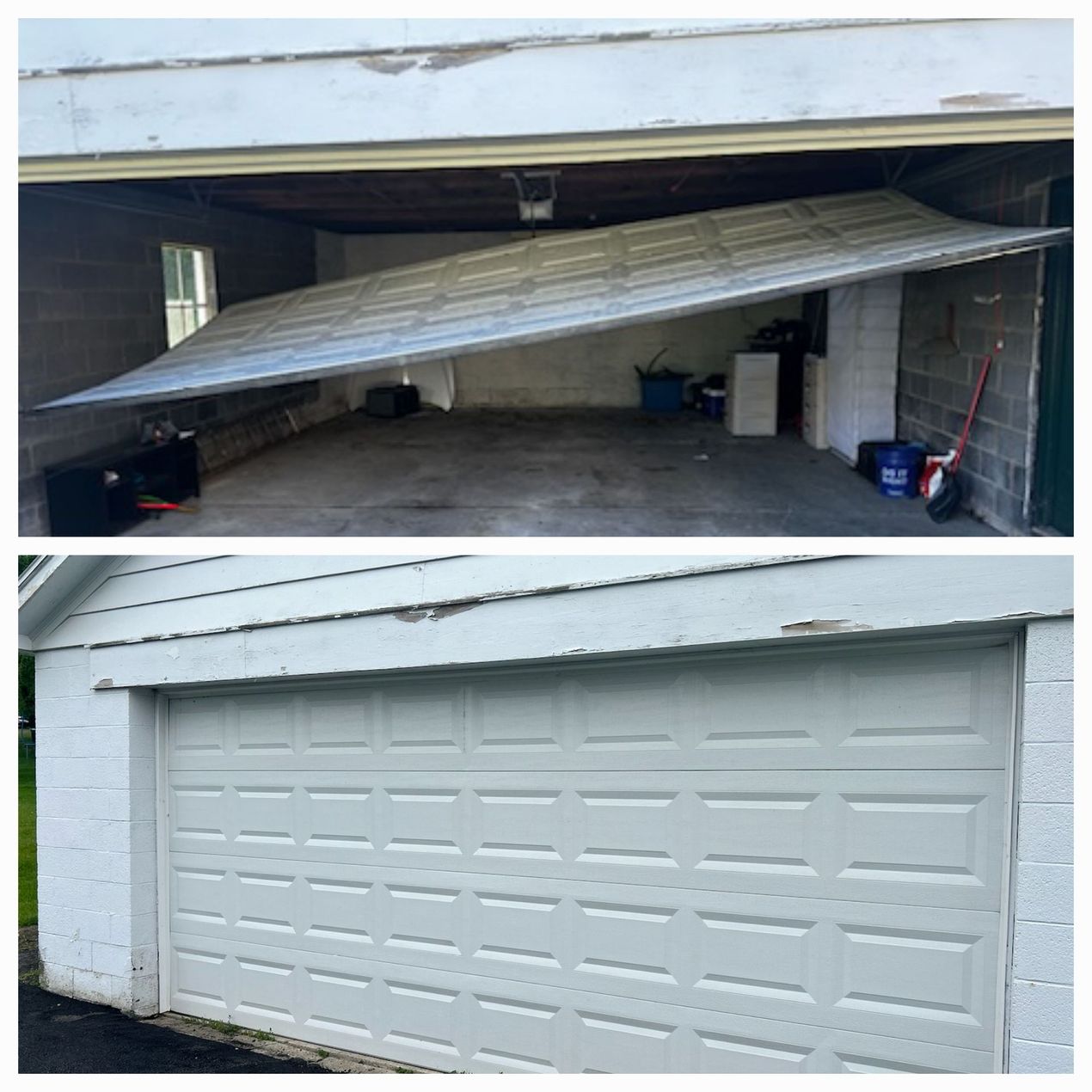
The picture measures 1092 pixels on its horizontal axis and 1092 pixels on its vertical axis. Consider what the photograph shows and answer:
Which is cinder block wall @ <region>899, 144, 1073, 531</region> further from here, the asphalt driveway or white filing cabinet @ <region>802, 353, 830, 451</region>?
the asphalt driveway

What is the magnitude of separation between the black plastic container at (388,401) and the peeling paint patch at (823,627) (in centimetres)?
1059

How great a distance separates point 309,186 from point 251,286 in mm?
2707

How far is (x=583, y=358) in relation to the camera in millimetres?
15508

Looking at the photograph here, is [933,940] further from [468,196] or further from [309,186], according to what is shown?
[468,196]

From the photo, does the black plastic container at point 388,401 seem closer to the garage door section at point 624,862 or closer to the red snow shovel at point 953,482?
the red snow shovel at point 953,482

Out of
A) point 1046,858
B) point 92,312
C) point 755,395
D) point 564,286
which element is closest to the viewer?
point 1046,858

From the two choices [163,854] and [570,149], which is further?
[163,854]

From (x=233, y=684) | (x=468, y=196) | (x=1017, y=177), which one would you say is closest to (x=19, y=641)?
(x=233, y=684)

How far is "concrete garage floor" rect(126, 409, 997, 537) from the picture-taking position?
8344 mm

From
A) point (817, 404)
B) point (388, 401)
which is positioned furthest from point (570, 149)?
point (388, 401)

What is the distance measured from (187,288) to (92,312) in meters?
2.08

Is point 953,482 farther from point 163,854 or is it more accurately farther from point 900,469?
point 163,854

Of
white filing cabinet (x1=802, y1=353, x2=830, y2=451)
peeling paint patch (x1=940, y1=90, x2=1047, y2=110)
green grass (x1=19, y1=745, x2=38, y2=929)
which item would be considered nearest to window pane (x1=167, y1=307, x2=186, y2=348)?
green grass (x1=19, y1=745, x2=38, y2=929)

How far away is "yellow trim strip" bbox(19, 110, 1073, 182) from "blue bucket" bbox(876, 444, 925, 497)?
350 centimetres
